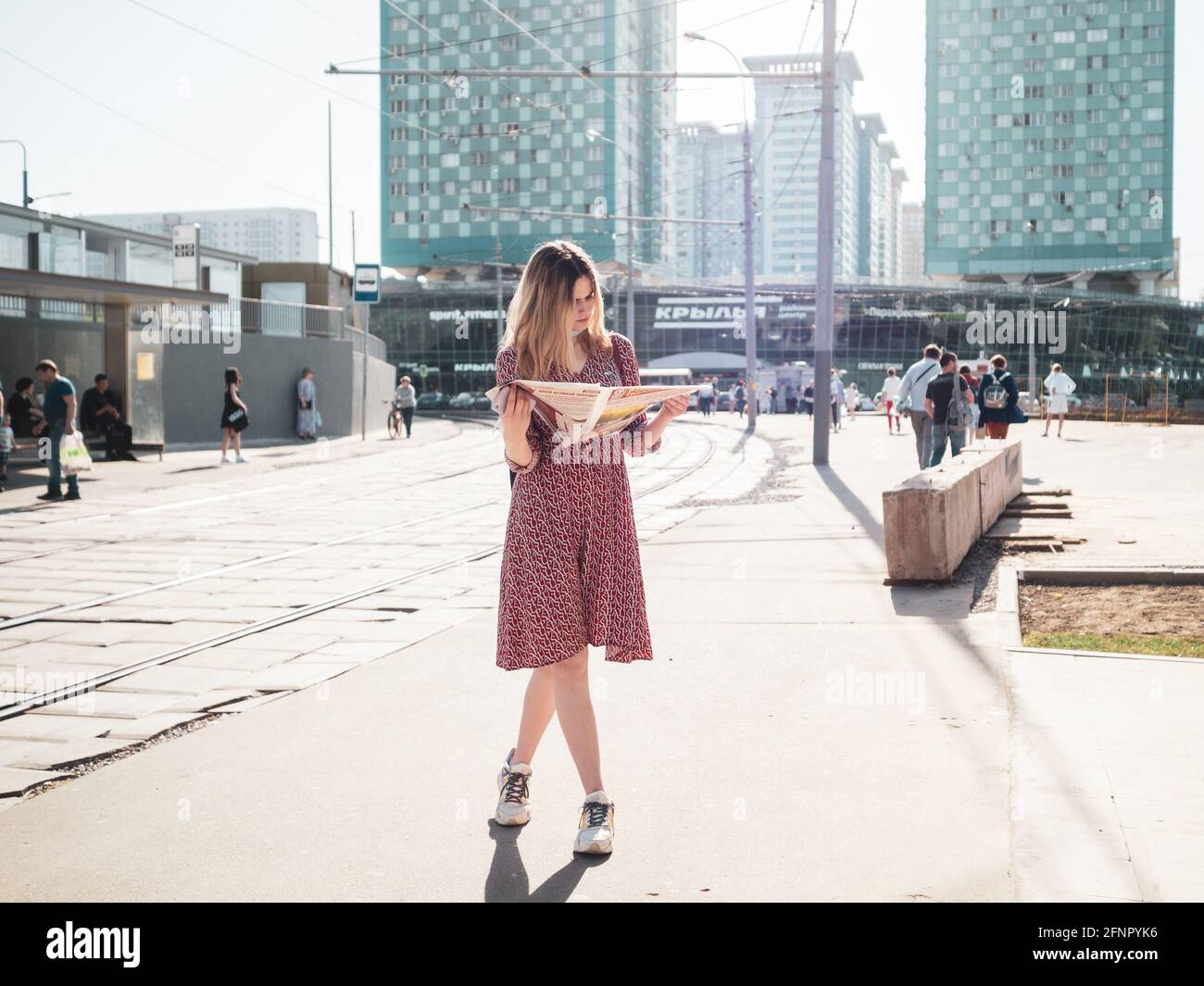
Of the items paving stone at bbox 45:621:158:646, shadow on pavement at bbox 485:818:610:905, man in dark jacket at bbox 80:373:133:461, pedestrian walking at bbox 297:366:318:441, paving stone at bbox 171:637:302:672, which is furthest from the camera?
pedestrian walking at bbox 297:366:318:441

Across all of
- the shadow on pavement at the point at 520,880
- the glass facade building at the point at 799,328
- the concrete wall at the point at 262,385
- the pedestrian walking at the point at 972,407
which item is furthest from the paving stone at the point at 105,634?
the glass facade building at the point at 799,328

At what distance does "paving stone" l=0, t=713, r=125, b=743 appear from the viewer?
5.46m

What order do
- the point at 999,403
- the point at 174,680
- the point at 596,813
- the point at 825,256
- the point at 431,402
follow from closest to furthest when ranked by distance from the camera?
the point at 596,813 < the point at 174,680 < the point at 999,403 < the point at 825,256 < the point at 431,402

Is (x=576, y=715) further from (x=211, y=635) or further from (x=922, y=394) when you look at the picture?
(x=922, y=394)

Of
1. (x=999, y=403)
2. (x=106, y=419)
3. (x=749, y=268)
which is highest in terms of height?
(x=749, y=268)

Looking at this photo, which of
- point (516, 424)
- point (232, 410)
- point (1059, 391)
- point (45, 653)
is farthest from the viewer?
point (1059, 391)

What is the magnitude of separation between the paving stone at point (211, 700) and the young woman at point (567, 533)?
2.15m

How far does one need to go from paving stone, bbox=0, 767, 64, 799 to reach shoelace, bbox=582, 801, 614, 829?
2.07 metres

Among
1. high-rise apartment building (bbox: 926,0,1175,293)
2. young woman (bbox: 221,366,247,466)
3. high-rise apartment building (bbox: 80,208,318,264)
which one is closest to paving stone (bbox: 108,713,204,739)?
young woman (bbox: 221,366,247,466)

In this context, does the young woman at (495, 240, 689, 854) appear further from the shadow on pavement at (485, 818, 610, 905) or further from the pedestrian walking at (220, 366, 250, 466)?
the pedestrian walking at (220, 366, 250, 466)

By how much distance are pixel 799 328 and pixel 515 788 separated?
10060 centimetres

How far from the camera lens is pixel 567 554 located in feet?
13.7

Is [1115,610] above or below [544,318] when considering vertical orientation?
below

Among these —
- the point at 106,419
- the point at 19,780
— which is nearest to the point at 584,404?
the point at 19,780
